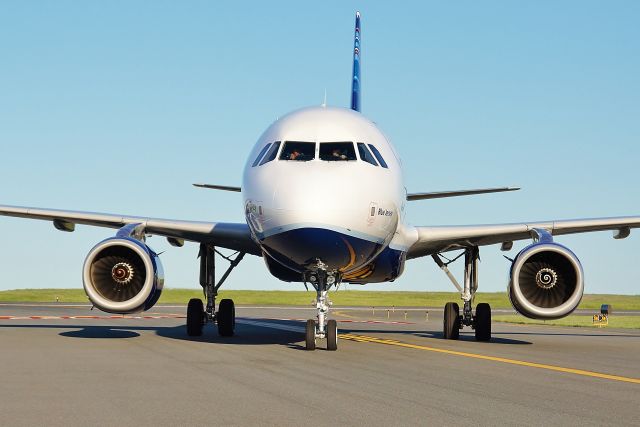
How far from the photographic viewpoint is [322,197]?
13.6 m

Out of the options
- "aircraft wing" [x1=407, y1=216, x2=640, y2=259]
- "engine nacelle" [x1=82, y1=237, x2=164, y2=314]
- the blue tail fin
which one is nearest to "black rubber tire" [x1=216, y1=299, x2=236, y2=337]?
"engine nacelle" [x1=82, y1=237, x2=164, y2=314]

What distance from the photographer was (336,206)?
44.9ft

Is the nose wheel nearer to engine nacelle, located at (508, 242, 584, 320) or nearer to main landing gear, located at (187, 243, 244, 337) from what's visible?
engine nacelle, located at (508, 242, 584, 320)

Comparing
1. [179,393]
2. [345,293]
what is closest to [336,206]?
[179,393]

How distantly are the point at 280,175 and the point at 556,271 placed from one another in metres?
6.52

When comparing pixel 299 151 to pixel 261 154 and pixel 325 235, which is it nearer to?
pixel 261 154

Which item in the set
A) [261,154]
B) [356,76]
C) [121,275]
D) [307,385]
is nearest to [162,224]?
[121,275]

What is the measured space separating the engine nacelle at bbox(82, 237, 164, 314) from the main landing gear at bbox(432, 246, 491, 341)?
741 centimetres

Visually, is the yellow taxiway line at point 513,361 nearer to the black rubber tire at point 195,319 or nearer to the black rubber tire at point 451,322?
the black rubber tire at point 451,322

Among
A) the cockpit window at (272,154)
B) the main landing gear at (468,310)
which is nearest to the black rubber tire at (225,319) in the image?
the main landing gear at (468,310)

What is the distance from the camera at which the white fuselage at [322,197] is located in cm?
1370

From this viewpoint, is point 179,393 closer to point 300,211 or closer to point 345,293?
point 300,211

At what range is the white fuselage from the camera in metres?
13.7

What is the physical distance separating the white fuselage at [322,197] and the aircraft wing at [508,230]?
11.5 feet
